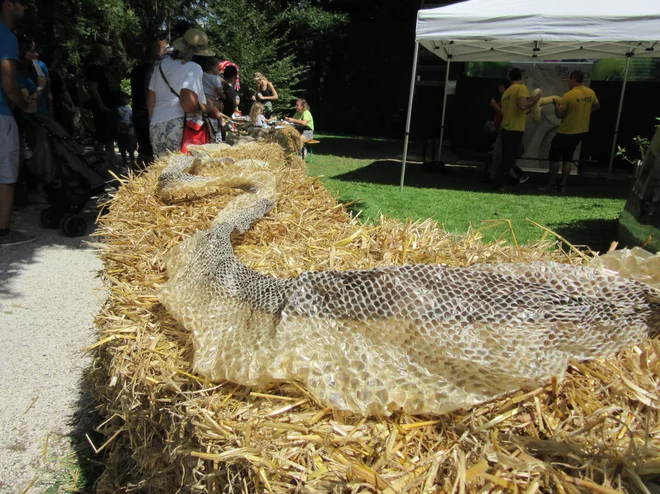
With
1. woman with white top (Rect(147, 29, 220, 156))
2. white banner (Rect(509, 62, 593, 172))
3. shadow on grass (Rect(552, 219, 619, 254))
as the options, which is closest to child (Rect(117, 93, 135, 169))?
woman with white top (Rect(147, 29, 220, 156))

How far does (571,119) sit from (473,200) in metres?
3.02

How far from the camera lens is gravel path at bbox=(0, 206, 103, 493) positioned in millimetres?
2469

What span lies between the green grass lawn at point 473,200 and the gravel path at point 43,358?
8.85 feet

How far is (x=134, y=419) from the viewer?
1688 mm

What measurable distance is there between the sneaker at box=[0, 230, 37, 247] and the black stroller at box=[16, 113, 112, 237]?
40 cm

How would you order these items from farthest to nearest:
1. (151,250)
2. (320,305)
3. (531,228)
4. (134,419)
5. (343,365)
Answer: (531,228), (151,250), (134,419), (320,305), (343,365)

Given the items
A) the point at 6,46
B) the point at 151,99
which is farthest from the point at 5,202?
the point at 151,99

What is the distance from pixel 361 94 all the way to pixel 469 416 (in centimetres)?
2375

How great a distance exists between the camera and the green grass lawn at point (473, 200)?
21.3ft

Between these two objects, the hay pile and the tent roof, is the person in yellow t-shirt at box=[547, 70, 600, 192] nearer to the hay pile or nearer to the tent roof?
the tent roof

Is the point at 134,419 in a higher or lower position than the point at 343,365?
lower

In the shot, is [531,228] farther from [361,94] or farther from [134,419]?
[361,94]

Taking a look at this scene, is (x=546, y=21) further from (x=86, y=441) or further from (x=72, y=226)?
(x=86, y=441)

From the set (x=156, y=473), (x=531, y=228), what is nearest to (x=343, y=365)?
(x=156, y=473)
